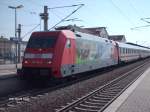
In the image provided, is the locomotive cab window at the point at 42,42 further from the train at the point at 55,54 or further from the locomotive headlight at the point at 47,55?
the locomotive headlight at the point at 47,55

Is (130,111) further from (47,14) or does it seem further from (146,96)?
(47,14)

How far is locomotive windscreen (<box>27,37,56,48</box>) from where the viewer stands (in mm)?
15411

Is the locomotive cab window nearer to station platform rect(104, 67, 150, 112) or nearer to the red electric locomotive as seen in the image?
the red electric locomotive

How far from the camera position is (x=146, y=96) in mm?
12125

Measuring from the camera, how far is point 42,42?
15.8 meters

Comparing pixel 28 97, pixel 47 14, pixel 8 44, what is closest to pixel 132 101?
pixel 28 97

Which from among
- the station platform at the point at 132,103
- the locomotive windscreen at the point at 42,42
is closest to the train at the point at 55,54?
the locomotive windscreen at the point at 42,42

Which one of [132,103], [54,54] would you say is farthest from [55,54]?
[132,103]

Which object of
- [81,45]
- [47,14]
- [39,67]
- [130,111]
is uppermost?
[47,14]

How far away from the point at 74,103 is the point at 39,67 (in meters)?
4.96

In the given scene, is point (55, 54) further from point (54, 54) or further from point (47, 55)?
point (47, 55)

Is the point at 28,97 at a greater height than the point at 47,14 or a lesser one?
lesser

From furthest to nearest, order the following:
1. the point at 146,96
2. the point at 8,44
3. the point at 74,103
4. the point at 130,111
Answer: the point at 8,44
the point at 146,96
the point at 74,103
the point at 130,111

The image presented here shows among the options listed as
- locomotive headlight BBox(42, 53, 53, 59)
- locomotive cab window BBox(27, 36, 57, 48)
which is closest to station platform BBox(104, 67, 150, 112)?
locomotive headlight BBox(42, 53, 53, 59)
